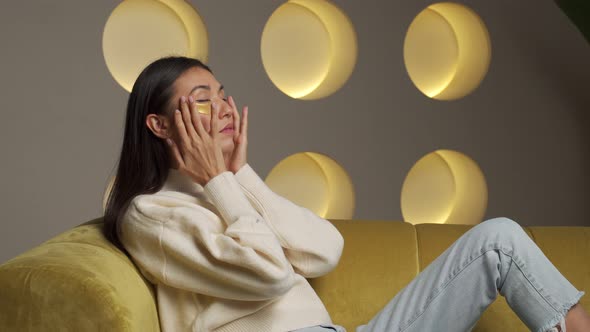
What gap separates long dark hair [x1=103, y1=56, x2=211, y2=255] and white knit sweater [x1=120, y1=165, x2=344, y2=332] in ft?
0.24

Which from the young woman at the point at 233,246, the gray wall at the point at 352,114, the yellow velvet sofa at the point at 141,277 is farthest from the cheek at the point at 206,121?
→ the gray wall at the point at 352,114

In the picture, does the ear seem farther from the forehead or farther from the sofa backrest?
the sofa backrest

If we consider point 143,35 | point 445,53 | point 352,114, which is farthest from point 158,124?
point 445,53

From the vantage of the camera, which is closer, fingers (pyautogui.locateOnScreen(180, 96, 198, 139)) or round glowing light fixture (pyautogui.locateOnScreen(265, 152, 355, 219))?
fingers (pyautogui.locateOnScreen(180, 96, 198, 139))

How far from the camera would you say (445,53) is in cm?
376

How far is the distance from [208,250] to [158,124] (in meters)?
0.41

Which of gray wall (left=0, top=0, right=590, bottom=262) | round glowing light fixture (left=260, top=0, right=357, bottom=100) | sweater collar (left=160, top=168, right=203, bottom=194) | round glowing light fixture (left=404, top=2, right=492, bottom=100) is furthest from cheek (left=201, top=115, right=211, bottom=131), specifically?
round glowing light fixture (left=404, top=2, right=492, bottom=100)

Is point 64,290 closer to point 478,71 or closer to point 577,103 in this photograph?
point 478,71

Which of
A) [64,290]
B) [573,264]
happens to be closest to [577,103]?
[573,264]

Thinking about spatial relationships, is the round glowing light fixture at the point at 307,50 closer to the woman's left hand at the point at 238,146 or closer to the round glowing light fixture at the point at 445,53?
the round glowing light fixture at the point at 445,53

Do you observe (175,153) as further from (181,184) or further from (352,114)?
(352,114)

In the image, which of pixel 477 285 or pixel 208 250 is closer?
pixel 208 250

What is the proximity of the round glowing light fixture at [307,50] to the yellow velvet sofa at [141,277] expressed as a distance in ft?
4.02

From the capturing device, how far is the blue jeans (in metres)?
1.79
